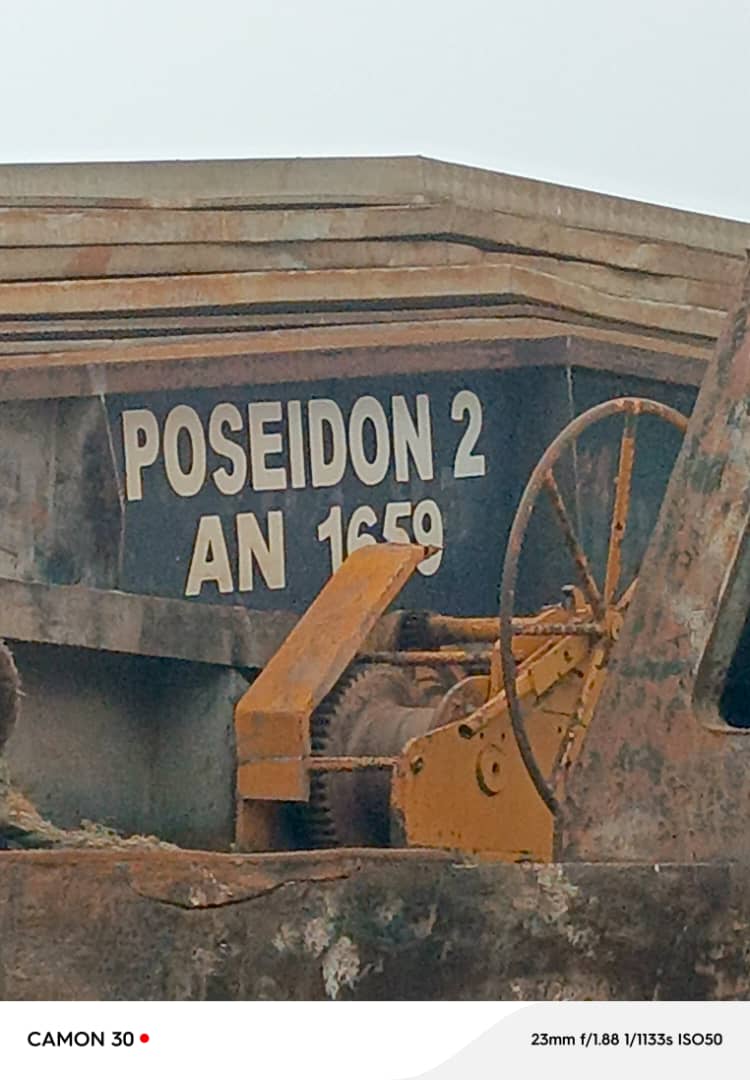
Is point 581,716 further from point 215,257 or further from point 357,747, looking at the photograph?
point 215,257

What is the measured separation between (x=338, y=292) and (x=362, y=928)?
13.6 ft

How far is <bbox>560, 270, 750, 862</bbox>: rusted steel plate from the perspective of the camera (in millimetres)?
2801

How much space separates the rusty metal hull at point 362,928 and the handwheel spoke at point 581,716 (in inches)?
86.0

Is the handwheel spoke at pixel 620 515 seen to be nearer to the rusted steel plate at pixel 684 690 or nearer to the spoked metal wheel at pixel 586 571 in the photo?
the spoked metal wheel at pixel 586 571

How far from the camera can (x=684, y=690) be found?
284cm

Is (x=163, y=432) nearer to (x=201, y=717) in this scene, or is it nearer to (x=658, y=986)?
(x=201, y=717)

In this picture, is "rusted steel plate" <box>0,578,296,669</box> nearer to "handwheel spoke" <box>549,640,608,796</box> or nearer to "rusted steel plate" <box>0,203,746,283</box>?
"handwheel spoke" <box>549,640,608,796</box>

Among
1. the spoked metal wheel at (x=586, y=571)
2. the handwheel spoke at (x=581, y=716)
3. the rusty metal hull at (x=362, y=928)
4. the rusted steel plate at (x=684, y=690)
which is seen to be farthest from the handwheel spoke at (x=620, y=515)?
the rusty metal hull at (x=362, y=928)

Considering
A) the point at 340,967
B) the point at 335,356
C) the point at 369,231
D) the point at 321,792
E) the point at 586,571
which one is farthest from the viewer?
the point at 369,231

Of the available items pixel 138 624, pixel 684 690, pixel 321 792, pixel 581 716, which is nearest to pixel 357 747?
pixel 321 792

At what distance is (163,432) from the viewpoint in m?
6.04

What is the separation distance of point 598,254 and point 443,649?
1763 millimetres

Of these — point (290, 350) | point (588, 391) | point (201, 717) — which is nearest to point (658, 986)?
point (201, 717)

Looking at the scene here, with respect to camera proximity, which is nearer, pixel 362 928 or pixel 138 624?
pixel 362 928
